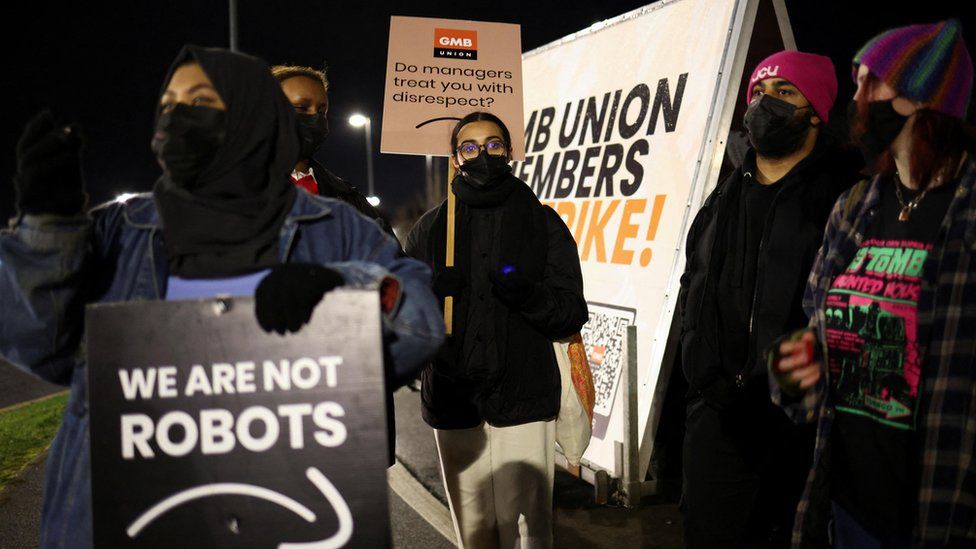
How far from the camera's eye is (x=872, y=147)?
2205 millimetres

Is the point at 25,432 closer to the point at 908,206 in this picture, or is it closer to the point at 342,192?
the point at 342,192

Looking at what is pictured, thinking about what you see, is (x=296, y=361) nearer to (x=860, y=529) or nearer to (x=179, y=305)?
(x=179, y=305)

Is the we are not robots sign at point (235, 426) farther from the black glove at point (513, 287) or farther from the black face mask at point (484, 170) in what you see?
the black face mask at point (484, 170)

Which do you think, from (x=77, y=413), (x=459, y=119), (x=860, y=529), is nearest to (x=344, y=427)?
(x=77, y=413)

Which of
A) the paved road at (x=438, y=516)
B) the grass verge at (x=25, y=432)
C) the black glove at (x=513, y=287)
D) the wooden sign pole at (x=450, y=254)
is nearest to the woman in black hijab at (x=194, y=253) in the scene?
the black glove at (x=513, y=287)

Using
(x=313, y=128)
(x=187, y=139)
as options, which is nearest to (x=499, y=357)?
(x=313, y=128)

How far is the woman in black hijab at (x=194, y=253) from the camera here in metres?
1.48

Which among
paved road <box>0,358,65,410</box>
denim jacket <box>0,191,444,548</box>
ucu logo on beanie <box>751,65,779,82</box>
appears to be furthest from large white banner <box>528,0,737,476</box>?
paved road <box>0,358,65,410</box>

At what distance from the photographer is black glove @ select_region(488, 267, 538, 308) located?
2896mm

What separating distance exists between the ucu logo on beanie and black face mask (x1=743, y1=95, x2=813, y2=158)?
115 millimetres

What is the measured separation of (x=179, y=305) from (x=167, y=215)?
0.24 metres

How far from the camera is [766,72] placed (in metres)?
3.12

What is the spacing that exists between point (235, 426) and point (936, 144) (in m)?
1.99

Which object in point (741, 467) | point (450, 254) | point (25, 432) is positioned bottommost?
point (25, 432)
